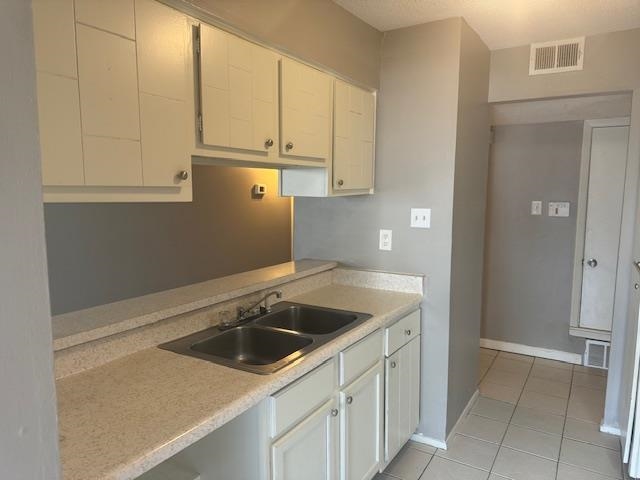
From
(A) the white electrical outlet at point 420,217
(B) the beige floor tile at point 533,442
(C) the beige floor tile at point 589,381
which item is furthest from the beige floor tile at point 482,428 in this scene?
(A) the white electrical outlet at point 420,217

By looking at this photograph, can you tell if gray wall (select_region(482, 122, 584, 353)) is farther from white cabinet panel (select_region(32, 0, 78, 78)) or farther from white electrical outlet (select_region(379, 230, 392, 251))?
white cabinet panel (select_region(32, 0, 78, 78))

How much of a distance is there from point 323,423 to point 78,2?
1.52m

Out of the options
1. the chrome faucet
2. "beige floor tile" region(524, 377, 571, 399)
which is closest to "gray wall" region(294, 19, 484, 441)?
the chrome faucet

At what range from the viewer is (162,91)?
1.37 metres

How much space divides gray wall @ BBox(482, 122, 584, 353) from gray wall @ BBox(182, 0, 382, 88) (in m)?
1.87

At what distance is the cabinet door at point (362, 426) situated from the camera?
6.02 ft

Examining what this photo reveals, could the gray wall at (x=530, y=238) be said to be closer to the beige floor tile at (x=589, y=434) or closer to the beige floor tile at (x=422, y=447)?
the beige floor tile at (x=589, y=434)

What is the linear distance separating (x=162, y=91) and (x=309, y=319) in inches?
50.8

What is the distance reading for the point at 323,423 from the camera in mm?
1676

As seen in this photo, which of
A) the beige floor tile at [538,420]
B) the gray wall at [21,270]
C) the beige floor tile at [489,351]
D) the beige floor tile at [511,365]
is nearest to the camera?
the gray wall at [21,270]

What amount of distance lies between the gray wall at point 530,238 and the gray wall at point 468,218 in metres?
1.02

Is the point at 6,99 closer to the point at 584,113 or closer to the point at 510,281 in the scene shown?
the point at 584,113

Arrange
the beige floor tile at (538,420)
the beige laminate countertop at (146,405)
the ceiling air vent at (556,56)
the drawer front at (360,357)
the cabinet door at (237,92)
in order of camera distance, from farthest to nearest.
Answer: the beige floor tile at (538,420) < the ceiling air vent at (556,56) < the drawer front at (360,357) < the cabinet door at (237,92) < the beige laminate countertop at (146,405)

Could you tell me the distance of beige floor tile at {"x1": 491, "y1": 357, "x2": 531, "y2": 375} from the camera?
144 inches
